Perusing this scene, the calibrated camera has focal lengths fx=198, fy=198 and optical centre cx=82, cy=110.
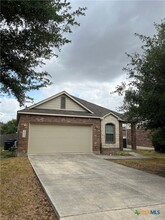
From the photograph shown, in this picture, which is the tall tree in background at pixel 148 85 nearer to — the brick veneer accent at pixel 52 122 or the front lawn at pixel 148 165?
the front lawn at pixel 148 165

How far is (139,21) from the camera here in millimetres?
9562

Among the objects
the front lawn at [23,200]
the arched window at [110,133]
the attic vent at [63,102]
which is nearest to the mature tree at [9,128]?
the attic vent at [63,102]

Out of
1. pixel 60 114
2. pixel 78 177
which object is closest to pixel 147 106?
pixel 78 177

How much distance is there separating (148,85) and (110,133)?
11.0 metres

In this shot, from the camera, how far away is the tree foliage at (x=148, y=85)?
7481mm

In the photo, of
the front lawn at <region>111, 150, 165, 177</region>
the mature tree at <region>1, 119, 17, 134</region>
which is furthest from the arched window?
the mature tree at <region>1, 119, 17, 134</region>

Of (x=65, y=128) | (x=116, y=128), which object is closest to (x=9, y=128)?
(x=65, y=128)

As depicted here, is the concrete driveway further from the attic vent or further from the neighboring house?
the attic vent

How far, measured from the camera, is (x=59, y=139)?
1608cm

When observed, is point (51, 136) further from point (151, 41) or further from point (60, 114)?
point (151, 41)

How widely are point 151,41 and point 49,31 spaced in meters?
5.12

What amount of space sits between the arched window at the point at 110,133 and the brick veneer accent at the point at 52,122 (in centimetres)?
109

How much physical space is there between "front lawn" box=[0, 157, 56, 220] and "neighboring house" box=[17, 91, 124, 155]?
7552 mm

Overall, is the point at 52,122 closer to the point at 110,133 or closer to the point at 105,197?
the point at 110,133
